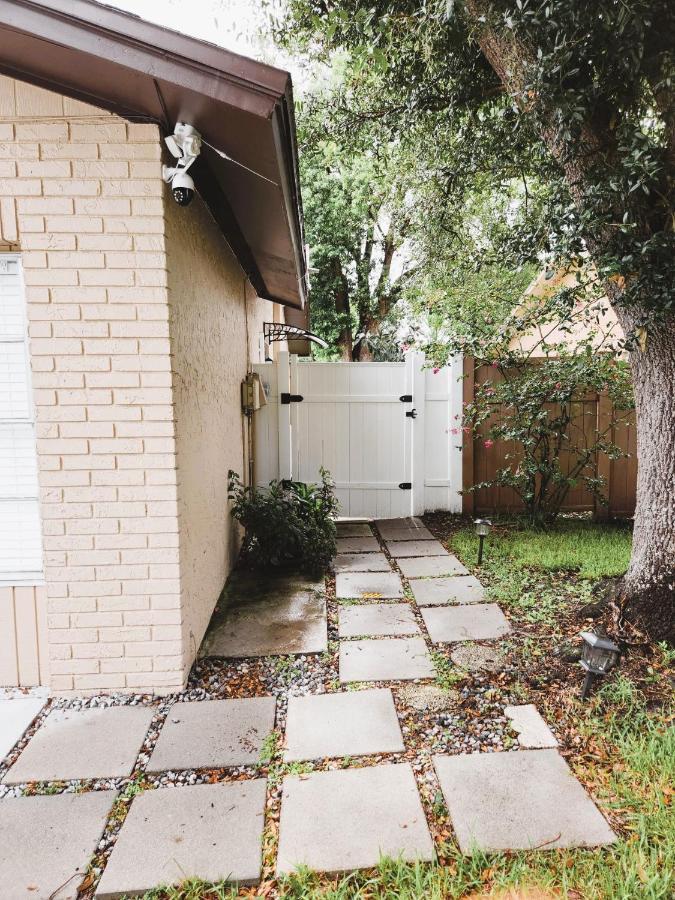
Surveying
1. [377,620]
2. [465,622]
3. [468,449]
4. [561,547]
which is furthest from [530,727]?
[468,449]

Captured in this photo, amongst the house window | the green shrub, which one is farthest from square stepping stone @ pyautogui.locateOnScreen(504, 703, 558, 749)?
the house window

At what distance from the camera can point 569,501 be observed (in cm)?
608

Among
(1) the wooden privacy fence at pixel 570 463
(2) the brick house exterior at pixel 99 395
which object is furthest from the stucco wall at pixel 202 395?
(1) the wooden privacy fence at pixel 570 463

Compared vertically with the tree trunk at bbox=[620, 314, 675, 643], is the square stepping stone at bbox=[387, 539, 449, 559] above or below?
below

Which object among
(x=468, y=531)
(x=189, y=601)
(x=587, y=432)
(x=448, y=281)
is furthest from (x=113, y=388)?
(x=448, y=281)

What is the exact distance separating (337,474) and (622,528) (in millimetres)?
3100

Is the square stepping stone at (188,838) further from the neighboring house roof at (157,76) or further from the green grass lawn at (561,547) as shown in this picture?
the green grass lawn at (561,547)

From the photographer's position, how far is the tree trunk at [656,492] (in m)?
2.89

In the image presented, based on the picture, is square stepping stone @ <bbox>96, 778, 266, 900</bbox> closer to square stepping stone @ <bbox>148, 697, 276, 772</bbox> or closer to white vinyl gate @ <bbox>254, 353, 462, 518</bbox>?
square stepping stone @ <bbox>148, 697, 276, 772</bbox>

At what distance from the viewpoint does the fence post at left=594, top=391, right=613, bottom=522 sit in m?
5.84

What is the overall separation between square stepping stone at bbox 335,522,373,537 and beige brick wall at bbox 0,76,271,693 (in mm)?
3016

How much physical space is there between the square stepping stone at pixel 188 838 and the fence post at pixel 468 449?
4511 millimetres

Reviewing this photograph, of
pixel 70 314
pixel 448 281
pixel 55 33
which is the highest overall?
pixel 448 281

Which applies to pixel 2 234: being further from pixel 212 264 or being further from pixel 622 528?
pixel 622 528
